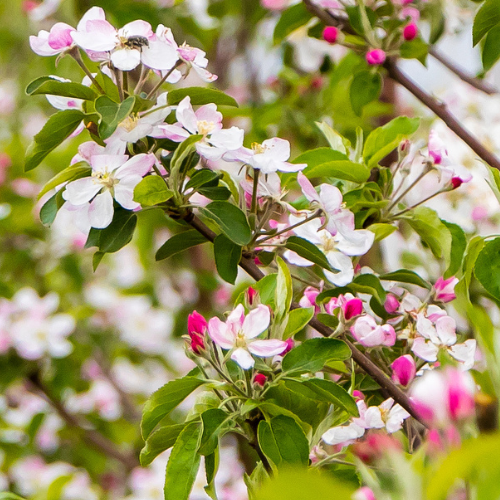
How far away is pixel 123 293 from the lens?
64.7 inches

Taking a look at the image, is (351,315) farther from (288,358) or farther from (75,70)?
(75,70)

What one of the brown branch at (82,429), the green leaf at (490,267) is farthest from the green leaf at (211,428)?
the brown branch at (82,429)

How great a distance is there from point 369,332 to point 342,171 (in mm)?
141

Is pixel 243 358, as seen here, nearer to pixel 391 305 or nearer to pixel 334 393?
pixel 334 393

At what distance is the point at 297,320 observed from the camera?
1.79 feet

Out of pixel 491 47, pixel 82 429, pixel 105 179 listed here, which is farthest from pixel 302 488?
Answer: pixel 82 429

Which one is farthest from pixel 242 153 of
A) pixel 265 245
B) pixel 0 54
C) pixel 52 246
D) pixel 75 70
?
pixel 0 54

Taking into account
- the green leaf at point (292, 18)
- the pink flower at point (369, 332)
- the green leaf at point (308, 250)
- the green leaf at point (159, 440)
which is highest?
the green leaf at point (292, 18)

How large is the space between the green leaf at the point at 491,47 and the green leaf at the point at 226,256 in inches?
13.9

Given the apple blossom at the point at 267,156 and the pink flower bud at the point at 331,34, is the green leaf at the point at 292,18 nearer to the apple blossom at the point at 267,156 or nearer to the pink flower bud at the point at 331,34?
the pink flower bud at the point at 331,34

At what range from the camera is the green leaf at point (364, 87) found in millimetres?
876

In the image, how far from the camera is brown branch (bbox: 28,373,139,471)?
4.41ft

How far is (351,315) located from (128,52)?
260 millimetres

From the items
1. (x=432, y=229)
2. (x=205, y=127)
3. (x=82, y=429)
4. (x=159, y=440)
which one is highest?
(x=205, y=127)
